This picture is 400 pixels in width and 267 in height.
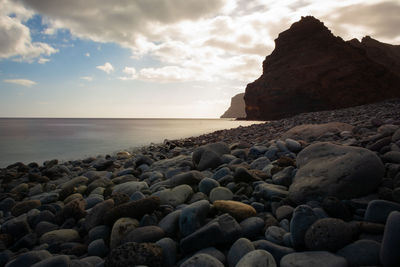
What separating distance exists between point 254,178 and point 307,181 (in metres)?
0.74

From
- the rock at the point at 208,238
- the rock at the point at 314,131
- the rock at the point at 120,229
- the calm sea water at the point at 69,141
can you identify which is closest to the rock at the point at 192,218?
the rock at the point at 208,238

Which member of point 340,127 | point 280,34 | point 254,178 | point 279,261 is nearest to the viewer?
point 279,261

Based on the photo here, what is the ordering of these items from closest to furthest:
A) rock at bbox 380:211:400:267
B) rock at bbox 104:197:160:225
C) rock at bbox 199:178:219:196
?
rock at bbox 380:211:400:267, rock at bbox 104:197:160:225, rock at bbox 199:178:219:196

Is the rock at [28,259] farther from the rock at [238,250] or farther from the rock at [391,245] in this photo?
the rock at [391,245]

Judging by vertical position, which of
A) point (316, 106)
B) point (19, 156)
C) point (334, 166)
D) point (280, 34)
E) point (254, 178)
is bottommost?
point (19, 156)

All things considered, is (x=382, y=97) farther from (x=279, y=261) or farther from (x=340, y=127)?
(x=279, y=261)

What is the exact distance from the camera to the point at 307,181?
7.73 feet

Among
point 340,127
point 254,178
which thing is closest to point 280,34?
point 340,127

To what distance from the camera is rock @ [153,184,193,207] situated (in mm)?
2635

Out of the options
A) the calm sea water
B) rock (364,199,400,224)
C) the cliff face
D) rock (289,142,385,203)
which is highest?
the cliff face

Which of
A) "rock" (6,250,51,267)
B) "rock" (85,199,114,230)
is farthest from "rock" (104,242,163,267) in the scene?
"rock" (85,199,114,230)

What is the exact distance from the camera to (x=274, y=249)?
168 cm

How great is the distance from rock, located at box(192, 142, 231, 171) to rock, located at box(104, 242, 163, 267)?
2.44m

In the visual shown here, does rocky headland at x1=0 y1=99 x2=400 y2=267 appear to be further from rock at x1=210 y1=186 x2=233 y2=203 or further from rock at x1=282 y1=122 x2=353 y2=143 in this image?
rock at x1=282 y1=122 x2=353 y2=143
